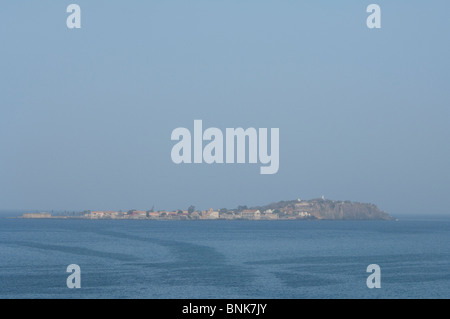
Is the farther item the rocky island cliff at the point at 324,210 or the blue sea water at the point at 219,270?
the rocky island cliff at the point at 324,210

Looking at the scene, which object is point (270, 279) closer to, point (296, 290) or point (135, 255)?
point (296, 290)

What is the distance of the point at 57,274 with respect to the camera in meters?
48.7

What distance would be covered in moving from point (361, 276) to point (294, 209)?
489 ft

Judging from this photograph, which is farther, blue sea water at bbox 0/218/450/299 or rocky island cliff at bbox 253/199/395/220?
rocky island cliff at bbox 253/199/395/220

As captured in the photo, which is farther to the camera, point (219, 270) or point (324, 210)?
point (324, 210)
